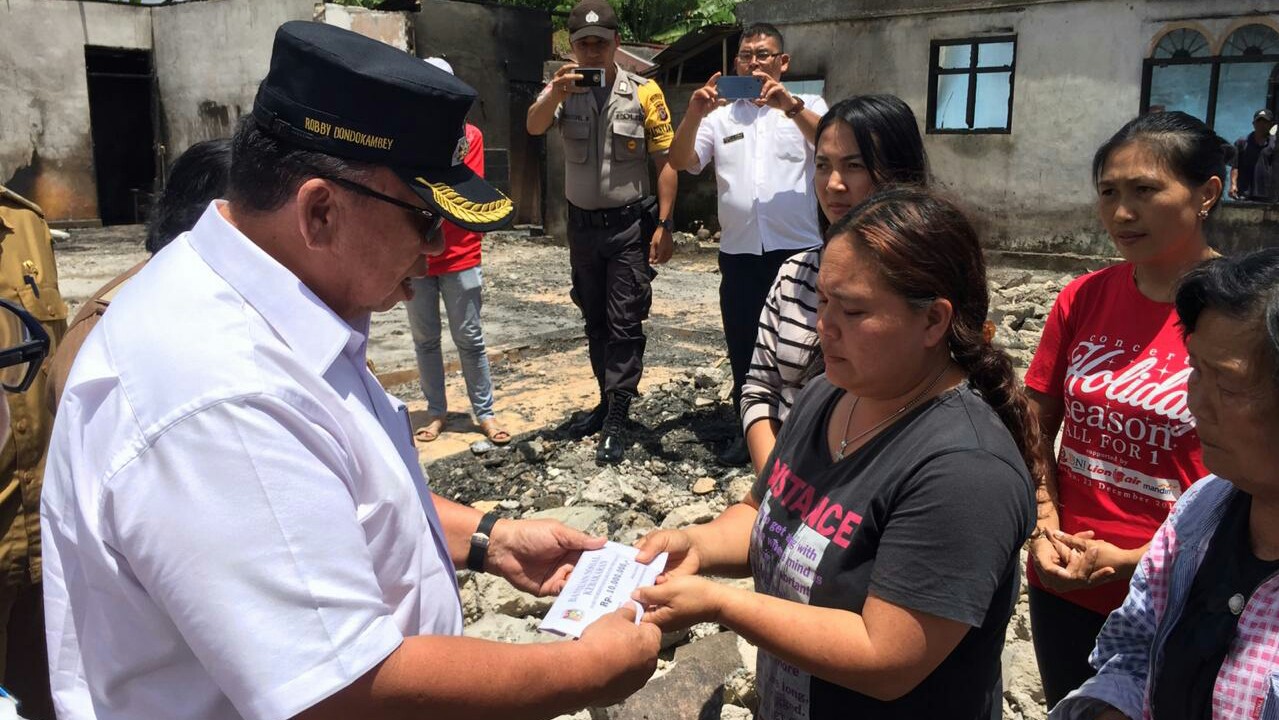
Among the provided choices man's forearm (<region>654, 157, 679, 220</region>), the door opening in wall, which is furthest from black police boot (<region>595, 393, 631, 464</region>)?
the door opening in wall

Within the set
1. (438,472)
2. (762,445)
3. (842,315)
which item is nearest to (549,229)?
(438,472)

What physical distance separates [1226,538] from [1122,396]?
2.37ft

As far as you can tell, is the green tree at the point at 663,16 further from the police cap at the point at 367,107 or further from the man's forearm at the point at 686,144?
the police cap at the point at 367,107

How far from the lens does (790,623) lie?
1.69 m

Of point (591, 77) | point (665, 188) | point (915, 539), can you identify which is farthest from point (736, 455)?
point (915, 539)

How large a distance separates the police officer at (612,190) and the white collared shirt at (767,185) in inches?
27.1

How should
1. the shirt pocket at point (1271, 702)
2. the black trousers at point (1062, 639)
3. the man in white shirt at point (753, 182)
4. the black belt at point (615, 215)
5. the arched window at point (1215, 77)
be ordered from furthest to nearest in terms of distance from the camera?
the arched window at point (1215, 77)
the black belt at point (615, 215)
the man in white shirt at point (753, 182)
the black trousers at point (1062, 639)
the shirt pocket at point (1271, 702)

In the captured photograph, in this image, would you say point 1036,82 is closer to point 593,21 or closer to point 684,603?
point 593,21

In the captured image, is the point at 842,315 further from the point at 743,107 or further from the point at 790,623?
the point at 743,107

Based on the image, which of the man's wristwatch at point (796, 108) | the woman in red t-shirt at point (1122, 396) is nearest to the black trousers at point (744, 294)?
the man's wristwatch at point (796, 108)

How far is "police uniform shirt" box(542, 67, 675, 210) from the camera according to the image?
553cm

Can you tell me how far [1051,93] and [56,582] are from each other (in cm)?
1316

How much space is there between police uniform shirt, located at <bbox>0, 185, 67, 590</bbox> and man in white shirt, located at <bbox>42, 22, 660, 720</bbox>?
1229 millimetres

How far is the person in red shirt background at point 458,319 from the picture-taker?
5578 millimetres
